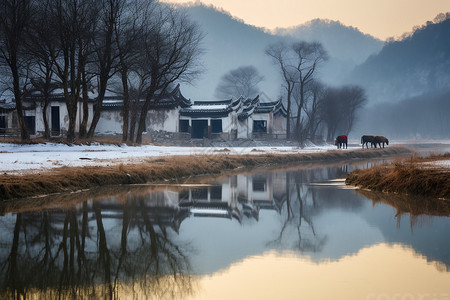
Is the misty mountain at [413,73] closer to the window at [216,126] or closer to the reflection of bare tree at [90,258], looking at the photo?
the window at [216,126]

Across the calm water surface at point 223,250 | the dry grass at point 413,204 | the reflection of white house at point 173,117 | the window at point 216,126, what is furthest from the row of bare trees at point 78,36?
the dry grass at point 413,204

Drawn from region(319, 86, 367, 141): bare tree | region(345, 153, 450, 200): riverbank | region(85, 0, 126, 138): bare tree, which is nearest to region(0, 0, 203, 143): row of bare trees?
region(85, 0, 126, 138): bare tree

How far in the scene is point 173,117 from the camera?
5069 cm

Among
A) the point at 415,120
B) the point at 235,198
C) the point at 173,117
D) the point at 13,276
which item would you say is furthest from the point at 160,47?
the point at 415,120

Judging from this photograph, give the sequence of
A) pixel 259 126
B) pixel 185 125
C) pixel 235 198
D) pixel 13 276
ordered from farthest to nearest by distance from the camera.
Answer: pixel 259 126 < pixel 185 125 < pixel 235 198 < pixel 13 276

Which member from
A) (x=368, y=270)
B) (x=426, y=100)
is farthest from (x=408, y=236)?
(x=426, y=100)

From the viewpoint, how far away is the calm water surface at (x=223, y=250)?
5.60 meters

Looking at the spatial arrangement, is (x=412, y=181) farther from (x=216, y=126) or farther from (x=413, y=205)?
(x=216, y=126)

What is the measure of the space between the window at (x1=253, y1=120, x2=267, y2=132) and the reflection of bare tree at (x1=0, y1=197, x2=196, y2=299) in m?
50.0

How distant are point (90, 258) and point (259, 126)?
5375cm

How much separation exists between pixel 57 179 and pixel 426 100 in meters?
137

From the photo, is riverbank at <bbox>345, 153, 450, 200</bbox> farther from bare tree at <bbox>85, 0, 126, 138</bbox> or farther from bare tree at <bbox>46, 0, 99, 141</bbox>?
bare tree at <bbox>85, 0, 126, 138</bbox>

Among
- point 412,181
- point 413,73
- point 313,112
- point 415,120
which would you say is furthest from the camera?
point 413,73

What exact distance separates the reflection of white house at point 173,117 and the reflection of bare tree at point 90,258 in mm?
36103
